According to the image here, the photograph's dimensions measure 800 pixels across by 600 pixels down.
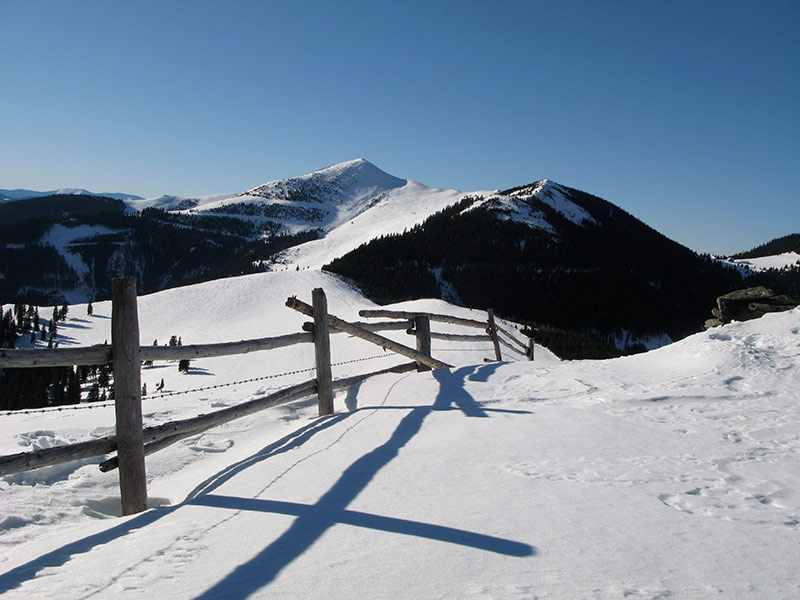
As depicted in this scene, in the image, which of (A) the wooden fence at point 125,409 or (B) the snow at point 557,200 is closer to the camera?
(A) the wooden fence at point 125,409

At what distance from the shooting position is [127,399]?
3.76m

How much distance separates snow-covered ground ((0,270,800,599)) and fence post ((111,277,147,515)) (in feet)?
1.15

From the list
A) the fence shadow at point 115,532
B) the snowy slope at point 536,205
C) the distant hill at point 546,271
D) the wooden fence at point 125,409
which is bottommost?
the fence shadow at point 115,532

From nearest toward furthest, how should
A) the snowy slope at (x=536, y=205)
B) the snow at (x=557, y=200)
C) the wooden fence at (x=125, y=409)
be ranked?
1. the wooden fence at (x=125, y=409)
2. the snowy slope at (x=536, y=205)
3. the snow at (x=557, y=200)

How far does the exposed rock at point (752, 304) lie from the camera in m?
10.3

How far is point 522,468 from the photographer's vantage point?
3527 millimetres

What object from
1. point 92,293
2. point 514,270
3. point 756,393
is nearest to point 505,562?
point 756,393

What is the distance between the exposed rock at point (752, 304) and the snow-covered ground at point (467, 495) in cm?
442

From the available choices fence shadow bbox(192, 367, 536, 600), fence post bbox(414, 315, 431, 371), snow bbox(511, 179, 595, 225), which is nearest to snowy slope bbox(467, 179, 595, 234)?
snow bbox(511, 179, 595, 225)

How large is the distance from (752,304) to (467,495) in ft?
36.1

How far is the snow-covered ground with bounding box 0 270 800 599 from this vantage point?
6.90 ft

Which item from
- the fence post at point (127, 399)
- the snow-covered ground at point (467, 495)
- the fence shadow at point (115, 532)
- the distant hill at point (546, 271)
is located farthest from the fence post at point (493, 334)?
the distant hill at point (546, 271)

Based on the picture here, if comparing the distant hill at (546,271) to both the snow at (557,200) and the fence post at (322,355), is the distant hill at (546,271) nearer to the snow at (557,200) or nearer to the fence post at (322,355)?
the snow at (557,200)

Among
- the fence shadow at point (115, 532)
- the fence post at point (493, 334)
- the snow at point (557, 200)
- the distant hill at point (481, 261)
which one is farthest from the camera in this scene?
the snow at point (557, 200)
